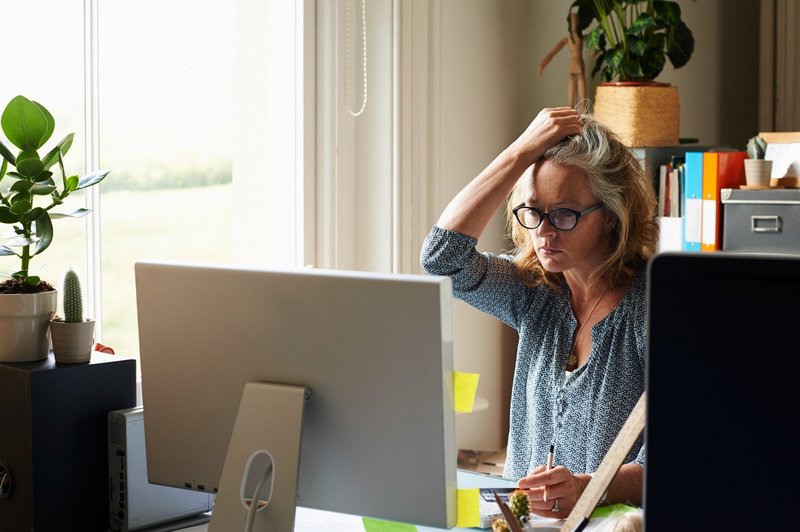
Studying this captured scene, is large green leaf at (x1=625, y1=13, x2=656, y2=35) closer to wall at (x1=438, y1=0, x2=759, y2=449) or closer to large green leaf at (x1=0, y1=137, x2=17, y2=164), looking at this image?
wall at (x1=438, y1=0, x2=759, y2=449)

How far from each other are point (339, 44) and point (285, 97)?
21 cm

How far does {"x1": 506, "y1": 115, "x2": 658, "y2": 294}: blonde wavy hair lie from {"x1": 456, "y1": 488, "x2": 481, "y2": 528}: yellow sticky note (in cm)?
80

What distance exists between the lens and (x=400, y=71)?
2.84 m

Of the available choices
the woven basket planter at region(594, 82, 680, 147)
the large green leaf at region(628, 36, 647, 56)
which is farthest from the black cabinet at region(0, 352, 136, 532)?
the large green leaf at region(628, 36, 647, 56)

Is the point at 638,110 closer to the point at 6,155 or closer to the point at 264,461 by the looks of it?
the point at 6,155

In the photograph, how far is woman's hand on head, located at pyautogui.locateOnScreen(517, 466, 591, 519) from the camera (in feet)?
4.96

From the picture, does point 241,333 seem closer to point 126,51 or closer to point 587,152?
point 587,152

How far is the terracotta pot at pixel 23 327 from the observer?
5.24ft

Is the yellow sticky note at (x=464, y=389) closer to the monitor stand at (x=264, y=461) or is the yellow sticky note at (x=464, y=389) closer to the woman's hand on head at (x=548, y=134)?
the monitor stand at (x=264, y=461)

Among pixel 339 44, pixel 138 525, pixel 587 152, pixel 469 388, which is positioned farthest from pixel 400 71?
pixel 469 388

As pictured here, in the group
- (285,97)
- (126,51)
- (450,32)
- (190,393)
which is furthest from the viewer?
(450,32)

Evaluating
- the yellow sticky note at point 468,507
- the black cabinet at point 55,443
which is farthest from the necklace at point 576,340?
the black cabinet at point 55,443

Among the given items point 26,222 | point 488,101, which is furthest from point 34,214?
point 488,101

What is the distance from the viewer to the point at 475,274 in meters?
2.01
